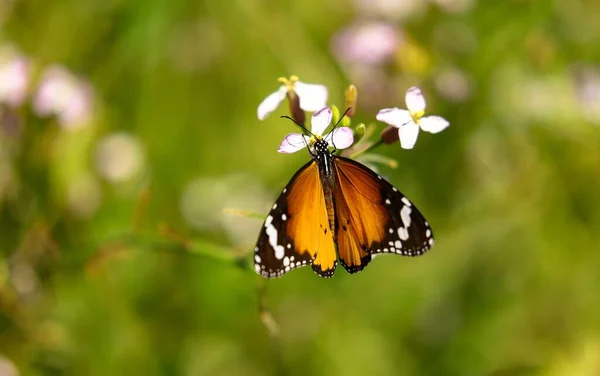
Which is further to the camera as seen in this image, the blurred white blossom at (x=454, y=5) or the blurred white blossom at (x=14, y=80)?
the blurred white blossom at (x=454, y=5)

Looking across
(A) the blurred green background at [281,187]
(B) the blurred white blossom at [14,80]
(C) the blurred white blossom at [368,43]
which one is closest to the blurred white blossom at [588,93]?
(A) the blurred green background at [281,187]

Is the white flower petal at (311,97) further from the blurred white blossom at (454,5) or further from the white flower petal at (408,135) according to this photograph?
the blurred white blossom at (454,5)

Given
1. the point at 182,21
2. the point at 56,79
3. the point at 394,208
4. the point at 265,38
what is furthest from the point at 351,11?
the point at 394,208

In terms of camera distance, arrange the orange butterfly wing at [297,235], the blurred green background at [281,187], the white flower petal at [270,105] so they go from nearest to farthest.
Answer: the orange butterfly wing at [297,235], the white flower petal at [270,105], the blurred green background at [281,187]

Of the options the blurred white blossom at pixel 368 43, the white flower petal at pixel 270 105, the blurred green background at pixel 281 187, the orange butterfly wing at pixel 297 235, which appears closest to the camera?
the orange butterfly wing at pixel 297 235

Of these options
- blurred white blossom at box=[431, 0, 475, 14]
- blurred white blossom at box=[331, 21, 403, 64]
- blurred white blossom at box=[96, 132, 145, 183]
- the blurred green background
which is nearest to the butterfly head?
the blurred green background

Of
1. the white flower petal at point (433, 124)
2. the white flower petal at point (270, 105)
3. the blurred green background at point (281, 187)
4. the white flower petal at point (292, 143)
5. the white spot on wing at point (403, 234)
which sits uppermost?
the blurred green background at point (281, 187)

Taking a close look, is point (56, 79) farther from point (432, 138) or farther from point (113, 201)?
point (432, 138)

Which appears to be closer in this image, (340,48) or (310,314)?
(310,314)
